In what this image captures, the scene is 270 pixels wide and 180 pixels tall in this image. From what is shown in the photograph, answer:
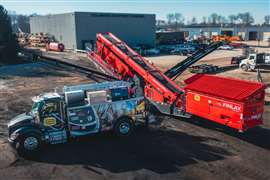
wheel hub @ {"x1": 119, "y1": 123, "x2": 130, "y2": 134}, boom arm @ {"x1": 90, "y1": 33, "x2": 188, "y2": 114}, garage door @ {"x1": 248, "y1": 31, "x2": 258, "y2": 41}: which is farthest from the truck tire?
garage door @ {"x1": 248, "y1": 31, "x2": 258, "y2": 41}

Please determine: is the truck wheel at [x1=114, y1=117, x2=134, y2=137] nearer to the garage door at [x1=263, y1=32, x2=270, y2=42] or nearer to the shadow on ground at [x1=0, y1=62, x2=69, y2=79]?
the shadow on ground at [x1=0, y1=62, x2=69, y2=79]

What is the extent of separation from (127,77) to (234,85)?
7.59 m

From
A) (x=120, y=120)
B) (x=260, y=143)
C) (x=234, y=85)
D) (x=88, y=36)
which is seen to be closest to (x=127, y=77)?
(x=120, y=120)

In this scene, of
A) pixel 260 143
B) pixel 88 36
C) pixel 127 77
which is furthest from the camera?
pixel 88 36

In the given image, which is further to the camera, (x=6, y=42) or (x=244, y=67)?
(x=6, y=42)

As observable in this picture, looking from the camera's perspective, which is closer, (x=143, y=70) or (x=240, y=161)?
(x=240, y=161)

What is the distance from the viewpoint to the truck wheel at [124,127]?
1444 centimetres

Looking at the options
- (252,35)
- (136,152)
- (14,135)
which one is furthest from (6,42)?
Result: (252,35)

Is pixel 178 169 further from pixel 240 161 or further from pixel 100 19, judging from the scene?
pixel 100 19

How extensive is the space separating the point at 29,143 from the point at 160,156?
5.72 m

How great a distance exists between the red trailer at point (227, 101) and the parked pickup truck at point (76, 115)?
9.97 ft

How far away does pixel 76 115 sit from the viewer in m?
13.5

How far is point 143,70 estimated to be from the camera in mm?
18297

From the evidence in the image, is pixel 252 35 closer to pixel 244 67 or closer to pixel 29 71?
pixel 244 67
